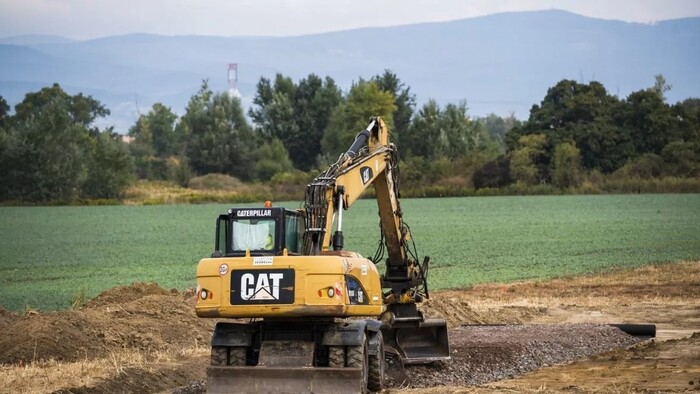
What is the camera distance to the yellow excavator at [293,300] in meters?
16.4

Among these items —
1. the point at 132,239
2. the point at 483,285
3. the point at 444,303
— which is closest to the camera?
the point at 444,303

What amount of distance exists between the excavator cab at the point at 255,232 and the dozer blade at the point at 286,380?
162 centimetres

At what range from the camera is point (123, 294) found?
2973 centimetres

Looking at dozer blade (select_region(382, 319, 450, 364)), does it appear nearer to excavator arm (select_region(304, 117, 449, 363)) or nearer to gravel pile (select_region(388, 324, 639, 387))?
excavator arm (select_region(304, 117, 449, 363))

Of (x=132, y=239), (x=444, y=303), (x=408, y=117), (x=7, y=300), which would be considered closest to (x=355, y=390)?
(x=444, y=303)

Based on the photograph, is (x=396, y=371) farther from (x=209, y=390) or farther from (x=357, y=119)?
(x=357, y=119)

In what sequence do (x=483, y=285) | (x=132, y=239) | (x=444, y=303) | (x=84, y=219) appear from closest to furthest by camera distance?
1. (x=444, y=303)
2. (x=483, y=285)
3. (x=132, y=239)
4. (x=84, y=219)

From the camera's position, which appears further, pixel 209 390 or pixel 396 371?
pixel 396 371

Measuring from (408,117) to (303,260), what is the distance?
413ft

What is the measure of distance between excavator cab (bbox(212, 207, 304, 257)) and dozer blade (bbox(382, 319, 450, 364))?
427 cm

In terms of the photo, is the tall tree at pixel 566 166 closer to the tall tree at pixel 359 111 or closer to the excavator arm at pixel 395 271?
the tall tree at pixel 359 111

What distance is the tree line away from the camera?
105 m

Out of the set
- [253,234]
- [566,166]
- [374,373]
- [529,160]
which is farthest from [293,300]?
[529,160]

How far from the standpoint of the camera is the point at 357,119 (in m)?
133
